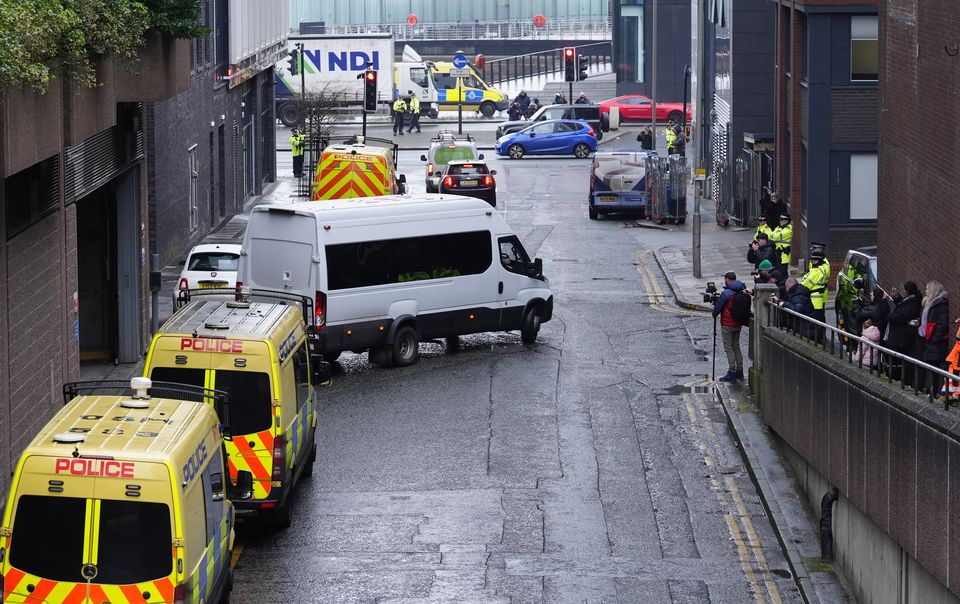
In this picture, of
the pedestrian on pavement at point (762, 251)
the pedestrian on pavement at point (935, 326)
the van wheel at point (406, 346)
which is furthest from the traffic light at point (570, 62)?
the pedestrian on pavement at point (935, 326)

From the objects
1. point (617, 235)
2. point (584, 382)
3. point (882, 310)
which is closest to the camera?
point (882, 310)

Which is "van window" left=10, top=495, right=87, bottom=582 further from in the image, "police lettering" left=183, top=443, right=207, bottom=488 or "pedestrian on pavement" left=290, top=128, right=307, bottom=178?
"pedestrian on pavement" left=290, top=128, right=307, bottom=178

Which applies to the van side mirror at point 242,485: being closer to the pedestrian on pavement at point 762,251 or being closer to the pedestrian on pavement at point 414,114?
the pedestrian on pavement at point 762,251

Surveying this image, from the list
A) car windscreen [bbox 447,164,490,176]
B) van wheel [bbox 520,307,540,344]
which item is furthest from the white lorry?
van wheel [bbox 520,307,540,344]

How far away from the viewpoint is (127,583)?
10.3 m

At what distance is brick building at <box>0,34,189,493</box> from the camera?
1595 centimetres

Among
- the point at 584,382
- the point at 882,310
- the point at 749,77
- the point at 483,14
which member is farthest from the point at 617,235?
the point at 483,14

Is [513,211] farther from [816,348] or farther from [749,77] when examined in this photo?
[816,348]

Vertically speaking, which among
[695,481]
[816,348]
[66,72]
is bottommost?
[695,481]

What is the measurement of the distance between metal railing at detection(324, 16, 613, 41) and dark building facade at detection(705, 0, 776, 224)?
217 ft

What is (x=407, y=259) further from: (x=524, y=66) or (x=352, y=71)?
(x=524, y=66)

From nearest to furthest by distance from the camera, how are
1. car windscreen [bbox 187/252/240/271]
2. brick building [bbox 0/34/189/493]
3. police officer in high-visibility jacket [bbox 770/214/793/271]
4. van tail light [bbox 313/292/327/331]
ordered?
brick building [bbox 0/34/189/493] → van tail light [bbox 313/292/327/331] → car windscreen [bbox 187/252/240/271] → police officer in high-visibility jacket [bbox 770/214/793/271]

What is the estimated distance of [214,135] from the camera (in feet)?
127

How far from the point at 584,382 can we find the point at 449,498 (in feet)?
21.5
